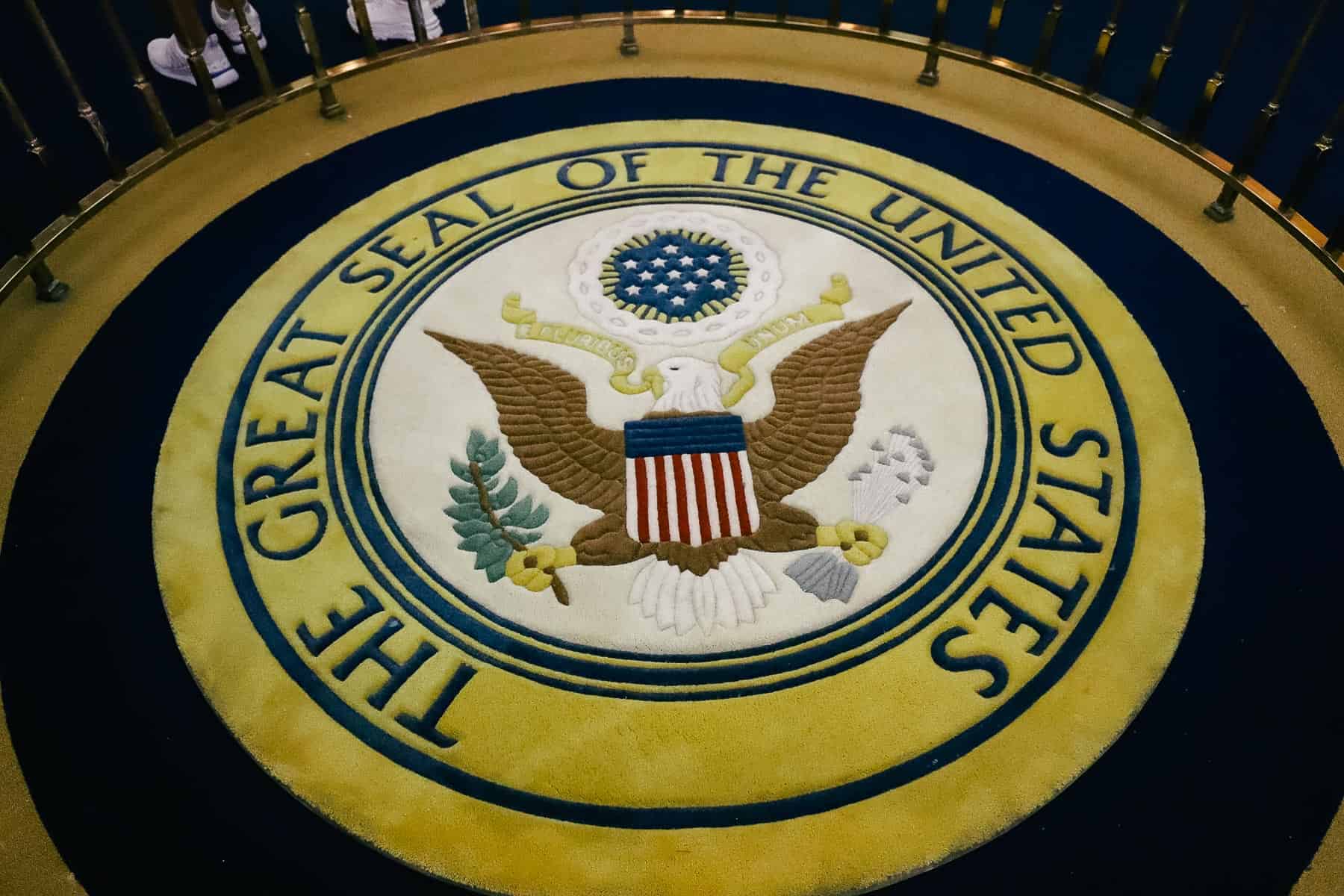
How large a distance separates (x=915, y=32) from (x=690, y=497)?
275 centimetres

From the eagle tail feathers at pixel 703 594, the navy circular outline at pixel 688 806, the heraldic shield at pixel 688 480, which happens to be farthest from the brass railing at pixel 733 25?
the eagle tail feathers at pixel 703 594

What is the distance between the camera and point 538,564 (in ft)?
8.77

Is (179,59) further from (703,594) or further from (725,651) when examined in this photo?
(725,651)

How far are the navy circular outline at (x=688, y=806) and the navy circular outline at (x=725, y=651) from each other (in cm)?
20

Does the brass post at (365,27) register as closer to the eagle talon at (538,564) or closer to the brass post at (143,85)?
the brass post at (143,85)

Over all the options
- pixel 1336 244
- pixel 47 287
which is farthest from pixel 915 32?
pixel 47 287

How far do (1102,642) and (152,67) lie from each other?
4304 millimetres

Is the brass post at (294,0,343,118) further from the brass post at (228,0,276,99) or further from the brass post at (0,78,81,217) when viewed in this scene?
the brass post at (0,78,81,217)

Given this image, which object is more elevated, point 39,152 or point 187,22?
point 187,22

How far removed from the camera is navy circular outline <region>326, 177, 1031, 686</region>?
2.53m

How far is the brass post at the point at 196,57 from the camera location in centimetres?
360

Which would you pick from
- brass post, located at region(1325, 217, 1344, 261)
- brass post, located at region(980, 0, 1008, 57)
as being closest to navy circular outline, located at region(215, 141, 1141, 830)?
brass post, located at region(1325, 217, 1344, 261)

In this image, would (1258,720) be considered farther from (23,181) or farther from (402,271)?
(23,181)

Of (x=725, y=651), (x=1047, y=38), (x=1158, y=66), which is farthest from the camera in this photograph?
(x=1047, y=38)
